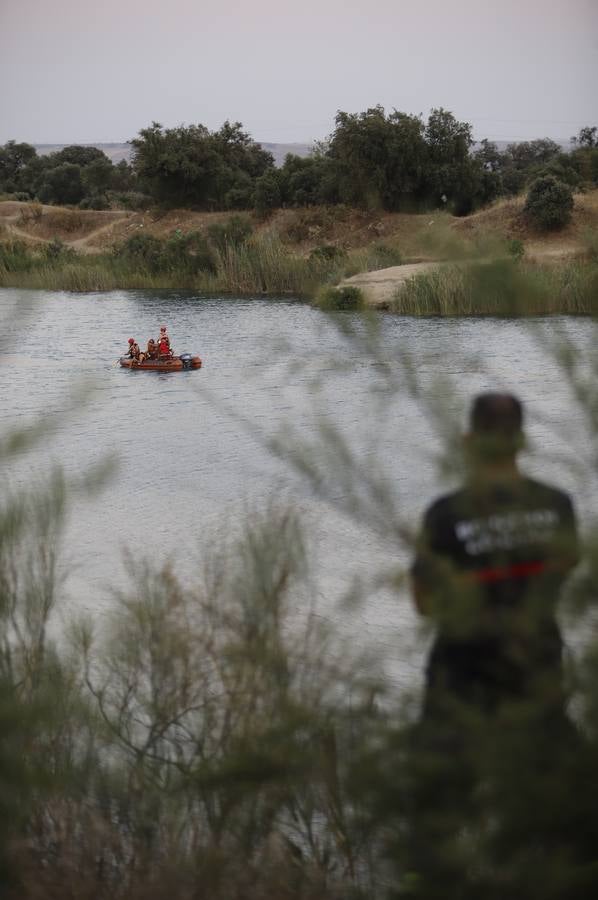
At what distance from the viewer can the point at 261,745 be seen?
3.14 metres

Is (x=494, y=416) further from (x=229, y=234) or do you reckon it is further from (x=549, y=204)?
(x=229, y=234)

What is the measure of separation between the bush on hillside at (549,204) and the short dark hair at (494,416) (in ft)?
116

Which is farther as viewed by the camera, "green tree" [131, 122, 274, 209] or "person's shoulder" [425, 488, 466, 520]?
"green tree" [131, 122, 274, 209]

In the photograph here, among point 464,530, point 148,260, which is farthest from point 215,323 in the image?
point 464,530

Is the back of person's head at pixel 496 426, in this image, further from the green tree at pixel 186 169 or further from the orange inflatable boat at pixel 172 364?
the green tree at pixel 186 169

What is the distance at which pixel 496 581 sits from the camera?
2691 millimetres

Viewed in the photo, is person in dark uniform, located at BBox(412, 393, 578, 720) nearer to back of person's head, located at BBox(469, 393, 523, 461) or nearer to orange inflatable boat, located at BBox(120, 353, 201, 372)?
back of person's head, located at BBox(469, 393, 523, 461)

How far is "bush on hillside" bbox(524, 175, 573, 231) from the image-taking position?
36.9 metres

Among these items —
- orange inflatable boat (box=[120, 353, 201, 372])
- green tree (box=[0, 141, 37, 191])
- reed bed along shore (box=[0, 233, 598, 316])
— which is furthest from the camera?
green tree (box=[0, 141, 37, 191])

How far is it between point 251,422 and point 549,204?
1305 inches

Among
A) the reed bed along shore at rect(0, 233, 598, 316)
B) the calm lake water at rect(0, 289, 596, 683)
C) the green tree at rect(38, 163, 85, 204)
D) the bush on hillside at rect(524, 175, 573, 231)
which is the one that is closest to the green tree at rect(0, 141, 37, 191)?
the green tree at rect(38, 163, 85, 204)

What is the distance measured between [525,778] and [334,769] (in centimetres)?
72

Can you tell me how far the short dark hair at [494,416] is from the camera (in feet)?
9.58

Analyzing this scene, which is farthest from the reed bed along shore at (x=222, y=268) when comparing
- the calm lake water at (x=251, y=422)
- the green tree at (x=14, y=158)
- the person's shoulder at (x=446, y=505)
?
the green tree at (x=14, y=158)
